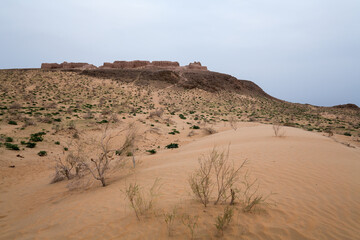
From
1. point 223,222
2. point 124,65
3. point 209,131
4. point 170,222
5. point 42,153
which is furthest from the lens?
point 124,65

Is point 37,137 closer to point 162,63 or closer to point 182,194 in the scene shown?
point 182,194

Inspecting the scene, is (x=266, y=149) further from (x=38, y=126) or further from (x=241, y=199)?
(x=38, y=126)

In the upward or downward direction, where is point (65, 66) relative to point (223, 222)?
upward

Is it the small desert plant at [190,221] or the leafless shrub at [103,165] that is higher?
the small desert plant at [190,221]

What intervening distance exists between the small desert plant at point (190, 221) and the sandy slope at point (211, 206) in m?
0.07

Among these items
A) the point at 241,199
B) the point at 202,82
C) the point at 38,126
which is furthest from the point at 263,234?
the point at 202,82

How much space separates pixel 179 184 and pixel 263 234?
2504 millimetres

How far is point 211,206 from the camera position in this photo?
340 cm

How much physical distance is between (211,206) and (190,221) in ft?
1.80

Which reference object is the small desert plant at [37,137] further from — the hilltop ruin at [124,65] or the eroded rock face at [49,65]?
the eroded rock face at [49,65]

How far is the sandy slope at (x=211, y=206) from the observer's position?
2.87 m

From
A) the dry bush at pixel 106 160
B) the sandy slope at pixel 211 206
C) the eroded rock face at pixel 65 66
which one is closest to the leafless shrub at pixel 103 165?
the dry bush at pixel 106 160

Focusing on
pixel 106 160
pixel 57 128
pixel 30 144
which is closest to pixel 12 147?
pixel 30 144

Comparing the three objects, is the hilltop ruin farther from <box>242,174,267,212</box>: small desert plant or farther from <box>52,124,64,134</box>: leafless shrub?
<box>242,174,267,212</box>: small desert plant
